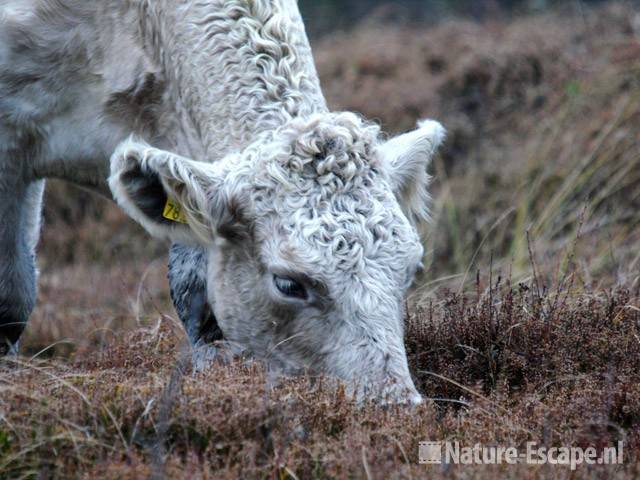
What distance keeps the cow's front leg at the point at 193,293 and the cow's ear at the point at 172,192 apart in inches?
17.1

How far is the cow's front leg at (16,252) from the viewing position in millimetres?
6199

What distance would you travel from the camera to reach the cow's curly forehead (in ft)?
15.2

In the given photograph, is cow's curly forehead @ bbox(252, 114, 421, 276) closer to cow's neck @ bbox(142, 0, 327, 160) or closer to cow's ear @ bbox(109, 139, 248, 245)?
cow's ear @ bbox(109, 139, 248, 245)

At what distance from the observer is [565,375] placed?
5.02 meters

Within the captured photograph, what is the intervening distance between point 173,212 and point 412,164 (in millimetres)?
1244

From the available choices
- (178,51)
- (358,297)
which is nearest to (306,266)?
(358,297)

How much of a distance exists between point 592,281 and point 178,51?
3.10 m

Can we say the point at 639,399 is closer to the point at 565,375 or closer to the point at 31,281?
the point at 565,375

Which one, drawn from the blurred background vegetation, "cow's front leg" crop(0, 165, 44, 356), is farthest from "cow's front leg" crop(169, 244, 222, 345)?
the blurred background vegetation

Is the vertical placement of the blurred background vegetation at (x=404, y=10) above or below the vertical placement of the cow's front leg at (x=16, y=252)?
above

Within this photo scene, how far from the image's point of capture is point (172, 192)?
16.2 feet

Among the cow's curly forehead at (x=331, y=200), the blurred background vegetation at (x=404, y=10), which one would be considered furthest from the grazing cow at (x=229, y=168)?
the blurred background vegetation at (x=404, y=10)

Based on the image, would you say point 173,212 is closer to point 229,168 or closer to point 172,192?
point 172,192

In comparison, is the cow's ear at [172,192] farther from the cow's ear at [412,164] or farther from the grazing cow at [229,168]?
the cow's ear at [412,164]
